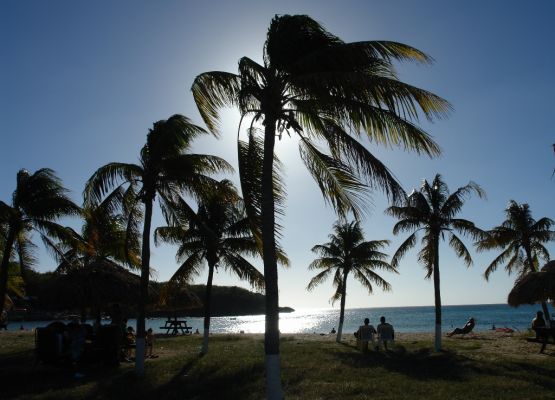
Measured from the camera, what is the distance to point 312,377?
43.0ft

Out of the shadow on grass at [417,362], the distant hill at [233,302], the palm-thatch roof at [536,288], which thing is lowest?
the distant hill at [233,302]

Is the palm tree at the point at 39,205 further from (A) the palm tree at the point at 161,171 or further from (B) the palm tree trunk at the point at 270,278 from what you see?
(B) the palm tree trunk at the point at 270,278

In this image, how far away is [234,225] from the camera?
21516 millimetres

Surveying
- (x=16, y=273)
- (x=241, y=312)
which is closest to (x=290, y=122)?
(x=16, y=273)

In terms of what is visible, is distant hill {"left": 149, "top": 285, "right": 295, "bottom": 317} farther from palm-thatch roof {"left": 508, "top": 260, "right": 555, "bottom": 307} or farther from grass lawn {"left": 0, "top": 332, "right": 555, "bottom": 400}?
grass lawn {"left": 0, "top": 332, "right": 555, "bottom": 400}

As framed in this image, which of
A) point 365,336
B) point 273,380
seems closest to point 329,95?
point 273,380

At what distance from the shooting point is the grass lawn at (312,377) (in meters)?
11.1

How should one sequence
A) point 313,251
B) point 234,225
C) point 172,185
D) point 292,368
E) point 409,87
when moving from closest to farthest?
1. point 409,87
2. point 292,368
3. point 172,185
4. point 234,225
5. point 313,251

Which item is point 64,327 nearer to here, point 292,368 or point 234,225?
point 292,368

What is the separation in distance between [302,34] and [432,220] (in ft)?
49.5

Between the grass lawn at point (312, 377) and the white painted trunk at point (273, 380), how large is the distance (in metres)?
3.20

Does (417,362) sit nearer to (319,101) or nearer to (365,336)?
(365,336)

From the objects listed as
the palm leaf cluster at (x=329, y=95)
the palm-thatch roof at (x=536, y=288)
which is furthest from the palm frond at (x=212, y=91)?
the palm-thatch roof at (x=536, y=288)

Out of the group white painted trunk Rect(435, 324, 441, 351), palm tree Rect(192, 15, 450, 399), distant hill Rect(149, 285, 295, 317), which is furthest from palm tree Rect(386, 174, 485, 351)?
distant hill Rect(149, 285, 295, 317)
